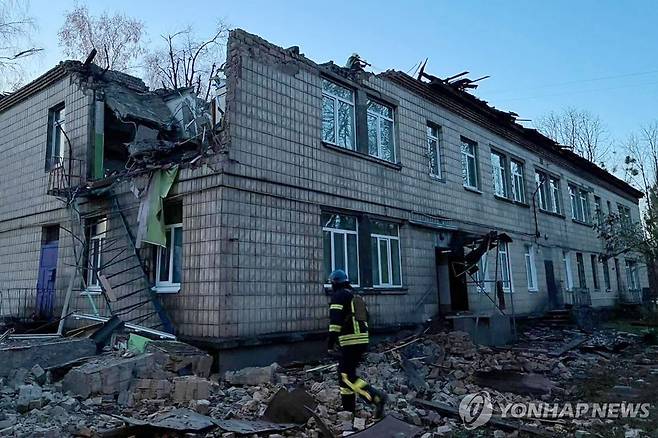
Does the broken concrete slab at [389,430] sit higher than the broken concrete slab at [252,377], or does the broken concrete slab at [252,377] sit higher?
the broken concrete slab at [252,377]

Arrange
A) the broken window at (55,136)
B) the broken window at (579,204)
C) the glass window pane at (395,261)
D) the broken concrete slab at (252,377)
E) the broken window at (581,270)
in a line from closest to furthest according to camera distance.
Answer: the broken concrete slab at (252,377) < the glass window pane at (395,261) < the broken window at (55,136) < the broken window at (581,270) < the broken window at (579,204)

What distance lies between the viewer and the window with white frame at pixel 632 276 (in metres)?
27.5

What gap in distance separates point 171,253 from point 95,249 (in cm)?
281

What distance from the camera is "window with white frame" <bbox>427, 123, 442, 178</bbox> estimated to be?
14.2 metres

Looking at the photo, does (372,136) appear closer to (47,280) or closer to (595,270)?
(47,280)

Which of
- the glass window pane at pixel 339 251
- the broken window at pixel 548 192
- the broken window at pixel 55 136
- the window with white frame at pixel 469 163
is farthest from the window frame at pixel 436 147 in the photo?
the broken window at pixel 55 136

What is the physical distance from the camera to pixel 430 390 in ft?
24.5

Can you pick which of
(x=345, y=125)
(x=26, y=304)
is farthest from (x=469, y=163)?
(x=26, y=304)

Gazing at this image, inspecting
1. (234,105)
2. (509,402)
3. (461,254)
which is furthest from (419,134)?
(509,402)

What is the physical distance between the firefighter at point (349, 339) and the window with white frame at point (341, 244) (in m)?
3.79

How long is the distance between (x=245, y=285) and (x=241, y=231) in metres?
0.94

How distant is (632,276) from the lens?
2820 cm

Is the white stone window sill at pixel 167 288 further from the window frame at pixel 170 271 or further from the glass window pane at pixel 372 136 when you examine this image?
the glass window pane at pixel 372 136

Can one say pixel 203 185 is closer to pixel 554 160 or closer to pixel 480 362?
pixel 480 362
